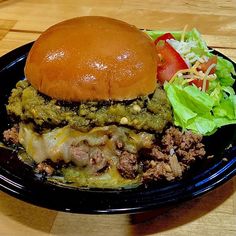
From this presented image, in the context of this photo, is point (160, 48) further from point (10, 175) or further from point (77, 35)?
Answer: point (10, 175)

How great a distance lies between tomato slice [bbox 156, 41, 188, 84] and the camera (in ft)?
6.41

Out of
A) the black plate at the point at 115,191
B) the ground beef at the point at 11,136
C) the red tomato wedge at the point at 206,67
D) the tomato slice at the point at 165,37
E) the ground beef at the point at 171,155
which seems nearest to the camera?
the black plate at the point at 115,191

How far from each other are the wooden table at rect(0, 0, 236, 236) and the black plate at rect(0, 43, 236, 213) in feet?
0.52

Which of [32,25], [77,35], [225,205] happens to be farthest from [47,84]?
[32,25]

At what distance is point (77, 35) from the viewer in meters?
1.77

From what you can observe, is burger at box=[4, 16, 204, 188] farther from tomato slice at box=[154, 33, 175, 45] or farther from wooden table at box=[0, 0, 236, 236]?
tomato slice at box=[154, 33, 175, 45]

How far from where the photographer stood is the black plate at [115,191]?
1.50 metres

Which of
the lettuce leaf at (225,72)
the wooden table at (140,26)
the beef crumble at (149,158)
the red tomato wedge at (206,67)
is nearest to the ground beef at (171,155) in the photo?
the beef crumble at (149,158)

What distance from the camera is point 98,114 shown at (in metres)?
1.71

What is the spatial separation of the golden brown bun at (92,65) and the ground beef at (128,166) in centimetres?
22

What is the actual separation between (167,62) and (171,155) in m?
0.45

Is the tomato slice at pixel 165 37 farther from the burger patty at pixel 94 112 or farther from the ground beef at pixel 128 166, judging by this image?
the ground beef at pixel 128 166

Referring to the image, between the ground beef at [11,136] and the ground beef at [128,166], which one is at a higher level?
the ground beef at [128,166]

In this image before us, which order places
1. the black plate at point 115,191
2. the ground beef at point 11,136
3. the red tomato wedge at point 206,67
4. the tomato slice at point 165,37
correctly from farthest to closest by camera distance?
1. the tomato slice at point 165,37
2. the red tomato wedge at point 206,67
3. the ground beef at point 11,136
4. the black plate at point 115,191
